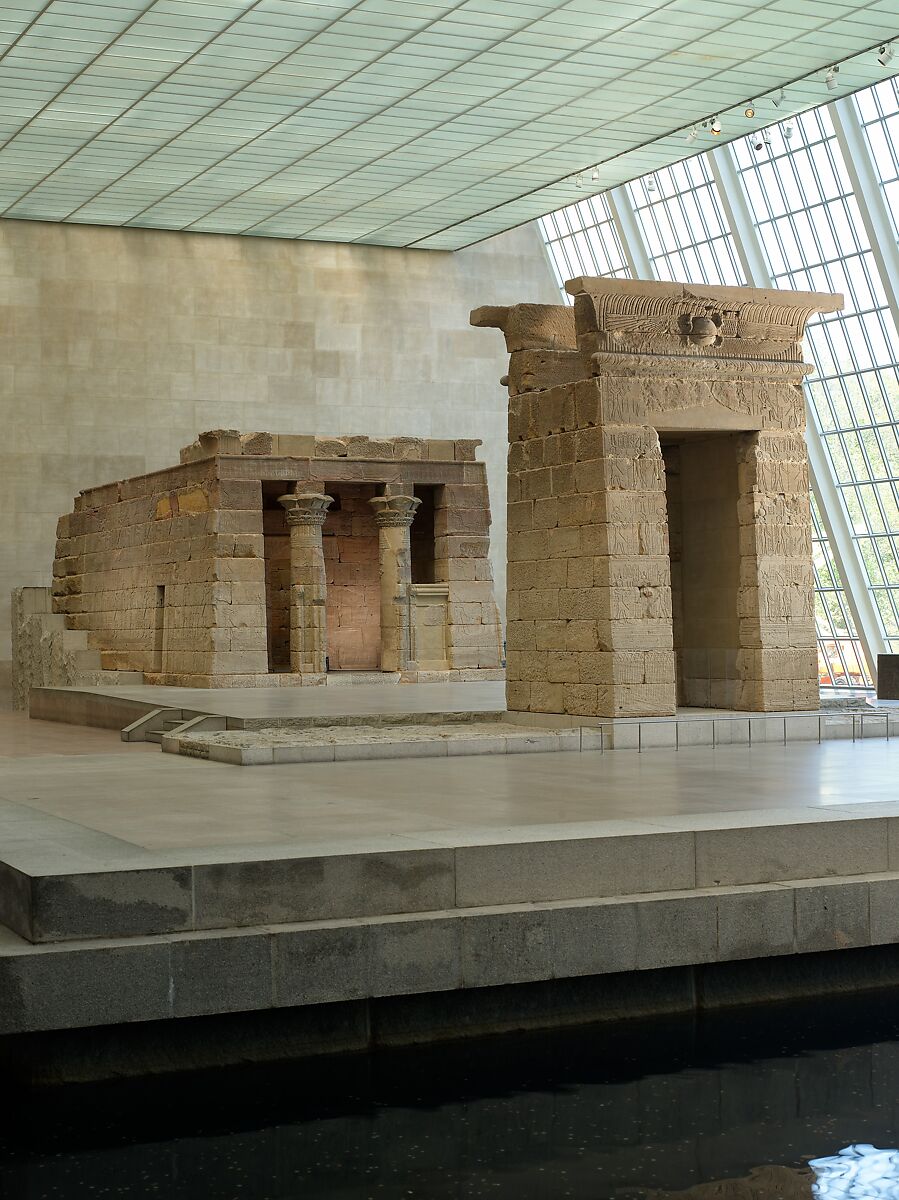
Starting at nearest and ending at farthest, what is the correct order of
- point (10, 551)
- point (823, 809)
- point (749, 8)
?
point (823, 809) < point (749, 8) < point (10, 551)

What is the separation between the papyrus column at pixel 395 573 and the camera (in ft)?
79.7

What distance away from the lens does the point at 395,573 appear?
80.3ft

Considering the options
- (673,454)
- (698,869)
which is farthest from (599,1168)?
(673,454)

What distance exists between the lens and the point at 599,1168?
588 cm

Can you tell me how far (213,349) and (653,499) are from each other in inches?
819

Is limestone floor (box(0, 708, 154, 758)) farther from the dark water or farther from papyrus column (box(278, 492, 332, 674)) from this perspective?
the dark water

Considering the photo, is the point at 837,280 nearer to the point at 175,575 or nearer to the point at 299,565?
the point at 299,565

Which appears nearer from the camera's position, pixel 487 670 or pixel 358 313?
pixel 487 670

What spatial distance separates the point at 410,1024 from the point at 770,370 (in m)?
9.36

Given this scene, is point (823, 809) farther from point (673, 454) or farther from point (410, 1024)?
point (673, 454)

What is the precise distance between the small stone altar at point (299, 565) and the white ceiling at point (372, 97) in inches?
225

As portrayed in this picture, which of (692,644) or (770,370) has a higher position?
(770,370)

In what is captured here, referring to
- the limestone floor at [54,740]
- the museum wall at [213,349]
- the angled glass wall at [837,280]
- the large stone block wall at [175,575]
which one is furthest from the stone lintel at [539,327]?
the museum wall at [213,349]

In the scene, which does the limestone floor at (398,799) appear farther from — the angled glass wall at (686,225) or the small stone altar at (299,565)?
the angled glass wall at (686,225)
